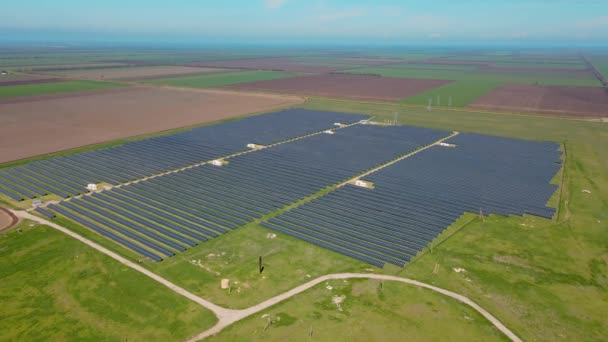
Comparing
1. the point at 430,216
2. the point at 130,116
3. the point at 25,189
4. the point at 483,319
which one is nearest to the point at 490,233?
the point at 430,216

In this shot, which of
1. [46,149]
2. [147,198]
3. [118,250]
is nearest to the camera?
[118,250]

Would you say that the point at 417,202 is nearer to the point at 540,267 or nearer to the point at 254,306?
the point at 540,267

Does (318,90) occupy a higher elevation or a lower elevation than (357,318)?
higher

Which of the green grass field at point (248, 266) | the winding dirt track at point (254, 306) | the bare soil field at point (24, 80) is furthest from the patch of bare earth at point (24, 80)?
the green grass field at point (248, 266)

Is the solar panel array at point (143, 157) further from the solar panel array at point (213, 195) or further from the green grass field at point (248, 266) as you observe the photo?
the green grass field at point (248, 266)

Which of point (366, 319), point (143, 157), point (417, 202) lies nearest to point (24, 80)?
point (143, 157)

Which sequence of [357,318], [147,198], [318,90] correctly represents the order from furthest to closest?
[318,90]
[147,198]
[357,318]

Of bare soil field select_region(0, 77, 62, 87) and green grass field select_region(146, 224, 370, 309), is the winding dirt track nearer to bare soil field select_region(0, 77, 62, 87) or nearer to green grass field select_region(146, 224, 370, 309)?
green grass field select_region(146, 224, 370, 309)

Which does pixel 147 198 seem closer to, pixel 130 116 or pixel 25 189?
pixel 25 189
